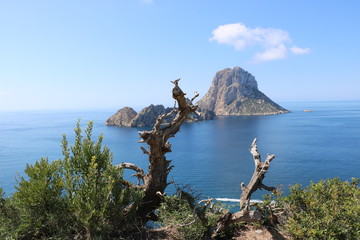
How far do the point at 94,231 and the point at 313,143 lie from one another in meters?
90.2

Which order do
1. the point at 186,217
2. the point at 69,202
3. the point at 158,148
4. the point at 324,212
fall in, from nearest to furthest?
the point at 324,212, the point at 69,202, the point at 186,217, the point at 158,148

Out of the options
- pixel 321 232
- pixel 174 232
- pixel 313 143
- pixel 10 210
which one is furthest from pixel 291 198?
pixel 313 143

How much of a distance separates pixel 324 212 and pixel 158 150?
787cm

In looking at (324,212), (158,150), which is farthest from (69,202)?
(324,212)

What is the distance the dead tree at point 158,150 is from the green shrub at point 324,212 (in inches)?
245

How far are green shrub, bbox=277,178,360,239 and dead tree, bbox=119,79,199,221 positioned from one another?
622 cm

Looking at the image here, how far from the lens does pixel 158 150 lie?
44.6 feet

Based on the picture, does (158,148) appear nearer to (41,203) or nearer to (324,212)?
(41,203)

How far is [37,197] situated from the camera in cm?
1049

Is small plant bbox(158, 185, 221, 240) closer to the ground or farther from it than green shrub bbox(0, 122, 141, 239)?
closer to the ground

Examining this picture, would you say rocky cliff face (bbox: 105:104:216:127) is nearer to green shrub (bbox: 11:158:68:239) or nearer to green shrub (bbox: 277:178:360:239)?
green shrub (bbox: 277:178:360:239)

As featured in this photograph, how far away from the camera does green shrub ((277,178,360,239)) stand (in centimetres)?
930

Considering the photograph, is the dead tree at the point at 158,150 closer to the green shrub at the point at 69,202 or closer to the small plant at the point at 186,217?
the small plant at the point at 186,217

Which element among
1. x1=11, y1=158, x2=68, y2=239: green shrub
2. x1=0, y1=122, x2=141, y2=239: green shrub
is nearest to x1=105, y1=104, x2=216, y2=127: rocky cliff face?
x1=0, y1=122, x2=141, y2=239: green shrub
